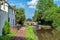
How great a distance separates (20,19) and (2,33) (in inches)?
2060

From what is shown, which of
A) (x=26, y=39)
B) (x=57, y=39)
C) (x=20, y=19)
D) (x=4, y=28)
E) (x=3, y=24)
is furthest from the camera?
(x=20, y=19)

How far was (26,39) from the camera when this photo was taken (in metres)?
23.5

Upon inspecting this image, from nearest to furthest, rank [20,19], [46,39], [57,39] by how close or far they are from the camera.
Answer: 1. [57,39]
2. [46,39]
3. [20,19]

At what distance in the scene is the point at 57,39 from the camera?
1392cm

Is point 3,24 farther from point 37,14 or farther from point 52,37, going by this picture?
point 37,14

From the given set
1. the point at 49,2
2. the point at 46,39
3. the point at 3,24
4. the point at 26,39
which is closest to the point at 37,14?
the point at 49,2

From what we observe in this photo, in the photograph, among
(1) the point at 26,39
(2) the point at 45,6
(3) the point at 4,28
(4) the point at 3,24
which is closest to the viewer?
(1) the point at 26,39

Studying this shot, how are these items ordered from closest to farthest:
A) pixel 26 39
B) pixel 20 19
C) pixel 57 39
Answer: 1. pixel 57 39
2. pixel 26 39
3. pixel 20 19

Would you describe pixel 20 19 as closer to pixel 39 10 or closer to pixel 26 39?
pixel 39 10

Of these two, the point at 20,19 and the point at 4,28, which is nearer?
the point at 4,28

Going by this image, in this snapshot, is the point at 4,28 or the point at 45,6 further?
the point at 45,6

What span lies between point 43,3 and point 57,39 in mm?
75891

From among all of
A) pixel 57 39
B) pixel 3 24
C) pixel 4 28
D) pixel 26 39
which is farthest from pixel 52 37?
pixel 3 24

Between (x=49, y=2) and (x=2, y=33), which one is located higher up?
(x=49, y=2)
